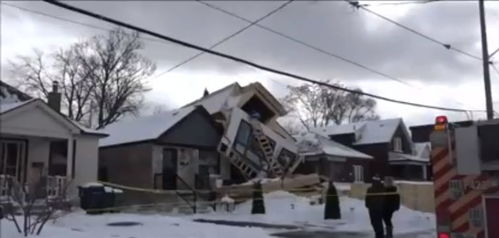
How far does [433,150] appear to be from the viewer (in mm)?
7973

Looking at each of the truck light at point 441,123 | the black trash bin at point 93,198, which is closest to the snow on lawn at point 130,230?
the black trash bin at point 93,198

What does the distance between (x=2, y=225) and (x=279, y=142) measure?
67.6 feet

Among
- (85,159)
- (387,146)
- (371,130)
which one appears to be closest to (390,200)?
(85,159)

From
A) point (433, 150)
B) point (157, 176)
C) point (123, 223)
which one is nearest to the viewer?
point (433, 150)

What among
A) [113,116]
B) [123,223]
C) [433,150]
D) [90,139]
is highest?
[113,116]

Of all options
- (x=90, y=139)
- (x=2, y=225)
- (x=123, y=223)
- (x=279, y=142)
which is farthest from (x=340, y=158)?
(x=2, y=225)

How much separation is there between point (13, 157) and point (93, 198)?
4759mm

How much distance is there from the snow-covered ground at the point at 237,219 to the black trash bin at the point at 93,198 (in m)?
0.99

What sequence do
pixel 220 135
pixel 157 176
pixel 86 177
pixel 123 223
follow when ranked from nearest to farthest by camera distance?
pixel 123 223 < pixel 86 177 < pixel 157 176 < pixel 220 135

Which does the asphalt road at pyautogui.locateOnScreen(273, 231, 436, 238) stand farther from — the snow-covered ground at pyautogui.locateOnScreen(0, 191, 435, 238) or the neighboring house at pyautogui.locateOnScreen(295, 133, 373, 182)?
the neighboring house at pyautogui.locateOnScreen(295, 133, 373, 182)

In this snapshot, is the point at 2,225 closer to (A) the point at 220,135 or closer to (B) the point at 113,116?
(A) the point at 220,135

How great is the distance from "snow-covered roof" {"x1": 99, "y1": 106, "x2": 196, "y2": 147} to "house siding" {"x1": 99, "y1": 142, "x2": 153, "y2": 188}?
0.37 metres

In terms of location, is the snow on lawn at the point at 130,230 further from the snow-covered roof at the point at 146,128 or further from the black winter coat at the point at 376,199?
the snow-covered roof at the point at 146,128

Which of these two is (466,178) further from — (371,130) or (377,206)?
(371,130)
